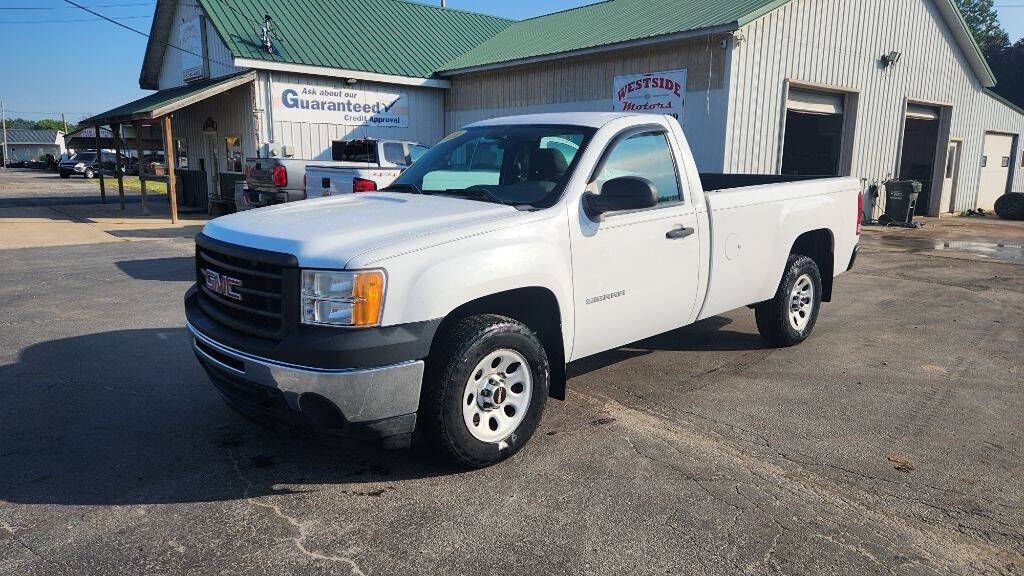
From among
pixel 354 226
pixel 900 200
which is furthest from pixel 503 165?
pixel 900 200

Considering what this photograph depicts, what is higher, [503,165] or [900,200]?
[503,165]

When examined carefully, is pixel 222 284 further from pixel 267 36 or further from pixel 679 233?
pixel 267 36

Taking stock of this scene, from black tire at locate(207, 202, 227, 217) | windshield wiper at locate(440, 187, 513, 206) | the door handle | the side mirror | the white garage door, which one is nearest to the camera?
the side mirror

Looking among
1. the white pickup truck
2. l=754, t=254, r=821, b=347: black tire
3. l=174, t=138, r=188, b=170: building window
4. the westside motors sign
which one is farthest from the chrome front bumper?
l=174, t=138, r=188, b=170: building window

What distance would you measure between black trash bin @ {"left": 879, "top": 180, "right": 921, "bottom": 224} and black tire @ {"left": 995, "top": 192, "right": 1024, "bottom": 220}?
5.30 metres

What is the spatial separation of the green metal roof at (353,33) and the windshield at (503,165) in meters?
14.4

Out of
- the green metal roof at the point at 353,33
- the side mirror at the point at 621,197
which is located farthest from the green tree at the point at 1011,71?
the side mirror at the point at 621,197

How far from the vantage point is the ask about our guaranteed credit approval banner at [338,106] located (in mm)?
18250

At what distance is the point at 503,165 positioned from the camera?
4.78m

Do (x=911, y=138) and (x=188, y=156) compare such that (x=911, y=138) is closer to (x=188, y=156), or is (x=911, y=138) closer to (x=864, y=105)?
(x=864, y=105)

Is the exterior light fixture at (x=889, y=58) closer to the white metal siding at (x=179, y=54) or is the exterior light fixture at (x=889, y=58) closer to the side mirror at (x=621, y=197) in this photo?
the white metal siding at (x=179, y=54)

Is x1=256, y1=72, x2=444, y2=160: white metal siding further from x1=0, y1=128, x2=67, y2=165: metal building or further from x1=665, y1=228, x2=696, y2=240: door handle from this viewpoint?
x1=0, y1=128, x2=67, y2=165: metal building

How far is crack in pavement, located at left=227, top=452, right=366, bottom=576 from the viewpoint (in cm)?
301

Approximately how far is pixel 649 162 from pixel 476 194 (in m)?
1.23
